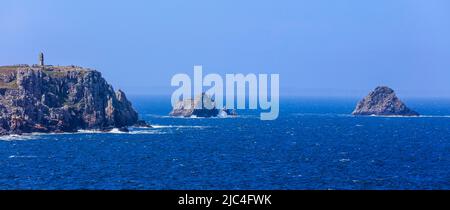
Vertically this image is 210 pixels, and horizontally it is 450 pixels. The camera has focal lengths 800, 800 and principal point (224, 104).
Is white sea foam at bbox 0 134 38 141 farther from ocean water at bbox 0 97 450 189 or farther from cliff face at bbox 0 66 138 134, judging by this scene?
cliff face at bbox 0 66 138 134

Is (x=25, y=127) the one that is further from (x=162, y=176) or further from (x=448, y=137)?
(x=448, y=137)

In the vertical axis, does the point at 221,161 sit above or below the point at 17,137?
below

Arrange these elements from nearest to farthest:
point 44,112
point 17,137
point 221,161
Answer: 1. point 221,161
2. point 17,137
3. point 44,112

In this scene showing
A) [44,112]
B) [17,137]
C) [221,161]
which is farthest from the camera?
[44,112]

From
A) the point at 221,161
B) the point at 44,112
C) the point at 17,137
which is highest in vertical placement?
the point at 44,112

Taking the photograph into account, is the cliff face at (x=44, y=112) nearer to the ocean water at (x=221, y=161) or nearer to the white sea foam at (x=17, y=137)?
the white sea foam at (x=17, y=137)

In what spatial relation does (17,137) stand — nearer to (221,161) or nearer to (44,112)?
(44,112)

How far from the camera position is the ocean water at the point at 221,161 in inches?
3991

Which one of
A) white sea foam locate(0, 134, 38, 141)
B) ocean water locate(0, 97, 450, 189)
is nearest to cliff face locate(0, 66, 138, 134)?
white sea foam locate(0, 134, 38, 141)

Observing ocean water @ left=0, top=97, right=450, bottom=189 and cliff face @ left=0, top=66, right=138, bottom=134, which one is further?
cliff face @ left=0, top=66, right=138, bottom=134

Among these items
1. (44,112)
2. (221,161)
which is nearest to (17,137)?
(44,112)

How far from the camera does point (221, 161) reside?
128750 millimetres

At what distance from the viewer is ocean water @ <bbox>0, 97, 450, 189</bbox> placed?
3991 inches
